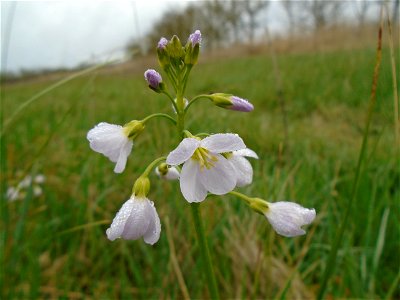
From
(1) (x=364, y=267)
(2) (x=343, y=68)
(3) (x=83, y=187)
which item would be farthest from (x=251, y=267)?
(2) (x=343, y=68)

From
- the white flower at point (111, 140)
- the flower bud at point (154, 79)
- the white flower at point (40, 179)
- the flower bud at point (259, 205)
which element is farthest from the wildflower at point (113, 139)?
the white flower at point (40, 179)

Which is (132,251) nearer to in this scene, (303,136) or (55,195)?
(55,195)

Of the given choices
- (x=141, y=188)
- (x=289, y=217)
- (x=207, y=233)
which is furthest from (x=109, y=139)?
(x=207, y=233)

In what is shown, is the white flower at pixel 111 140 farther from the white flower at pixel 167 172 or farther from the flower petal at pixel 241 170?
the flower petal at pixel 241 170

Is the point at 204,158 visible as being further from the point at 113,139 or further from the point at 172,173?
the point at 113,139

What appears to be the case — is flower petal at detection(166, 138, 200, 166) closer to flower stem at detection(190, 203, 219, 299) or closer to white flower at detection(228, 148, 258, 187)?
flower stem at detection(190, 203, 219, 299)

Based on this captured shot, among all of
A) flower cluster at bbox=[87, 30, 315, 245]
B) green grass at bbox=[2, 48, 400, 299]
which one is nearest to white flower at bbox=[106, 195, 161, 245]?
flower cluster at bbox=[87, 30, 315, 245]
